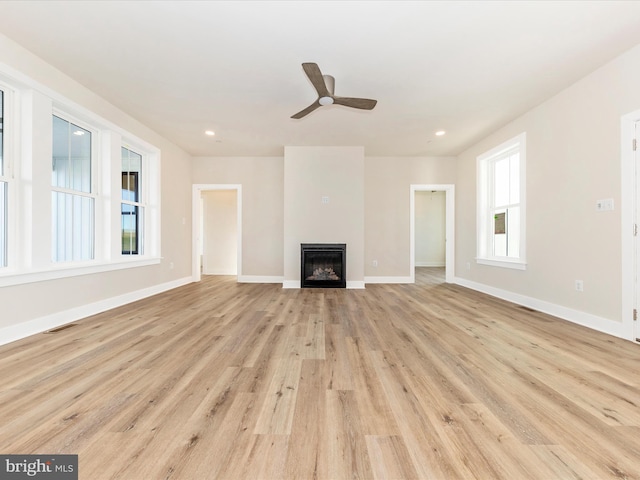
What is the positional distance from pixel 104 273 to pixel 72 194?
100 centimetres

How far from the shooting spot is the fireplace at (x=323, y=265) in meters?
5.06

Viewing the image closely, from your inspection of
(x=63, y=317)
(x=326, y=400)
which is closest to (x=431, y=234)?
(x=326, y=400)

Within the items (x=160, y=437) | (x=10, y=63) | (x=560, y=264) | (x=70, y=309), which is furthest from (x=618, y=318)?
(x=10, y=63)

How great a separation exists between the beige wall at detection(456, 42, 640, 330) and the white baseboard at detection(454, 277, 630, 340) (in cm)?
4

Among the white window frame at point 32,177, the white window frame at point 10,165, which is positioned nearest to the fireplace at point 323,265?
the white window frame at point 32,177

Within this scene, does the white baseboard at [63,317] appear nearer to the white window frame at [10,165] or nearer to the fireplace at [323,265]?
the white window frame at [10,165]

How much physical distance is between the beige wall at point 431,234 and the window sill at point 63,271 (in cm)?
796

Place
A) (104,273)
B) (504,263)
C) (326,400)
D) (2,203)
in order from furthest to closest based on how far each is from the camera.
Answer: (504,263) → (104,273) → (2,203) → (326,400)

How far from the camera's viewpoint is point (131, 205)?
4.14 metres

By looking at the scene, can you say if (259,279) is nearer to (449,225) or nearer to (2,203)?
(2,203)

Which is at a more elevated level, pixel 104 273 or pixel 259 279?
pixel 104 273

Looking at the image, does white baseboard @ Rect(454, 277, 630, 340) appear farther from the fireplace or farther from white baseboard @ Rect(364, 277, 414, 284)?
the fireplace

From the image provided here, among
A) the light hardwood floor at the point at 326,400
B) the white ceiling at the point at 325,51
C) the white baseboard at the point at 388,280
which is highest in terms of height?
the white ceiling at the point at 325,51

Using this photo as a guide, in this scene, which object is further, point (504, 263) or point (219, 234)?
point (219, 234)
